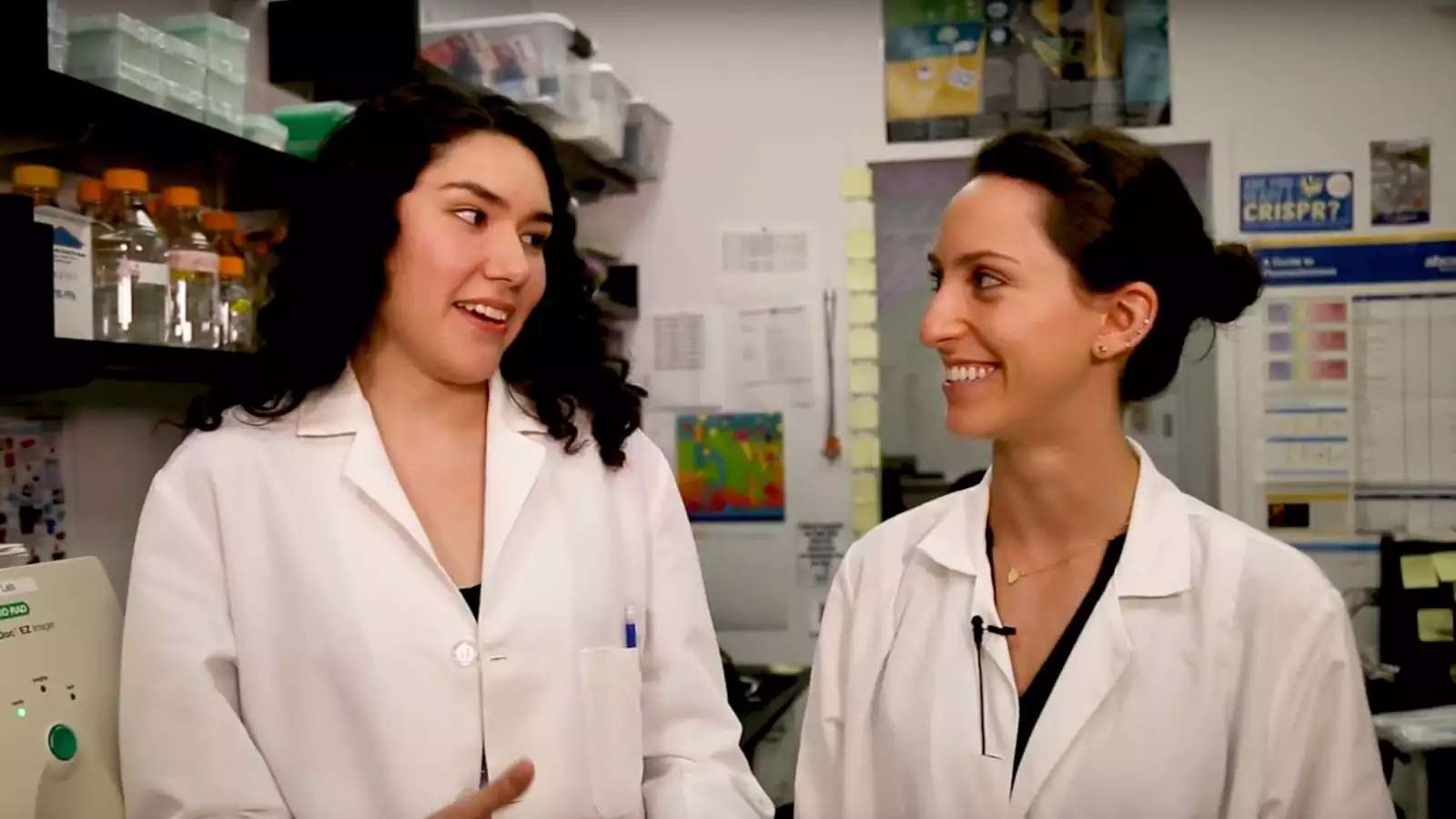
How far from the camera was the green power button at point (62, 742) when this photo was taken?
121 centimetres

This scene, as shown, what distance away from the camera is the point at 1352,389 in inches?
118

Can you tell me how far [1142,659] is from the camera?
119 centimetres

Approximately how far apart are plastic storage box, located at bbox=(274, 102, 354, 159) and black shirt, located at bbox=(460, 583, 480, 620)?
952 millimetres

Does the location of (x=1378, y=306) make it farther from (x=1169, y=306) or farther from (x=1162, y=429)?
(x=1169, y=306)

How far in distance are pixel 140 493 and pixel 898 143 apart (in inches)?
86.8

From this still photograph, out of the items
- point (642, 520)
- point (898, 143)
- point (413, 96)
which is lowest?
point (642, 520)

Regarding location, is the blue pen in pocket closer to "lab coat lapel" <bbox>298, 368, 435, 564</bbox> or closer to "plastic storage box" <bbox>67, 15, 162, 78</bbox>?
"lab coat lapel" <bbox>298, 368, 435, 564</bbox>

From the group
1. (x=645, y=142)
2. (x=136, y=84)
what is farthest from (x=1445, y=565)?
(x=136, y=84)

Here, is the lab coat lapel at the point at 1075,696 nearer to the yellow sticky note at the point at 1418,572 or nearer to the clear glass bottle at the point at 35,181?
the clear glass bottle at the point at 35,181

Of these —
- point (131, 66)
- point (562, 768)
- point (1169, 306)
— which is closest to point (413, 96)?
point (131, 66)

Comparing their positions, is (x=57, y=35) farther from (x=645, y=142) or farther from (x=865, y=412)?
(x=865, y=412)

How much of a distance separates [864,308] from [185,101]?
2.00 meters

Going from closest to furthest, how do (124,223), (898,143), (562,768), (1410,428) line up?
1. (562,768)
2. (124,223)
3. (1410,428)
4. (898,143)

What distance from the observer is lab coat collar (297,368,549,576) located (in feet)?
4.31
